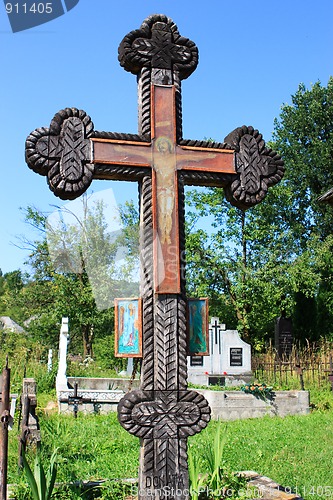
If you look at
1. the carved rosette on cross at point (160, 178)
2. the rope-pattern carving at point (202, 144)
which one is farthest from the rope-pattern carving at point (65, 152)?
the rope-pattern carving at point (202, 144)

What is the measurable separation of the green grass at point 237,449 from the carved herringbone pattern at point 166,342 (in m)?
1.41

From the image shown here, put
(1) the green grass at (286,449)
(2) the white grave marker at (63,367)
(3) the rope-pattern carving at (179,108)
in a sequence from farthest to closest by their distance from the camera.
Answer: (2) the white grave marker at (63,367), (1) the green grass at (286,449), (3) the rope-pattern carving at (179,108)

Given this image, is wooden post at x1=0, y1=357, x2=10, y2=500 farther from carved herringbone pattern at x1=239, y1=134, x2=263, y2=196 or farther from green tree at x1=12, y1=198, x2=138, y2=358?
green tree at x1=12, y1=198, x2=138, y2=358

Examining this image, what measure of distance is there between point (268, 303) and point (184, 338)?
64.1 feet

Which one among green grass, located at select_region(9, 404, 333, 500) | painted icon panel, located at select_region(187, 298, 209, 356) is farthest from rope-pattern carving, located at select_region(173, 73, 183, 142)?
green grass, located at select_region(9, 404, 333, 500)

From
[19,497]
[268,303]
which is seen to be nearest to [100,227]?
[268,303]

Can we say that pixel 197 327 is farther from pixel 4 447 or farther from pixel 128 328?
pixel 4 447

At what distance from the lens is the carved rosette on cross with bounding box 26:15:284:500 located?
162 inches

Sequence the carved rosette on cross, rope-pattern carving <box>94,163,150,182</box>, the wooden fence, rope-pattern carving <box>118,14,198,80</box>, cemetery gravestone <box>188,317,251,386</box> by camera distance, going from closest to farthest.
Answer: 1. the carved rosette on cross
2. rope-pattern carving <box>94,163,150,182</box>
3. rope-pattern carving <box>118,14,198,80</box>
4. the wooden fence
5. cemetery gravestone <box>188,317,251,386</box>

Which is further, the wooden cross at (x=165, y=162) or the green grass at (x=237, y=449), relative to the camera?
the green grass at (x=237, y=449)

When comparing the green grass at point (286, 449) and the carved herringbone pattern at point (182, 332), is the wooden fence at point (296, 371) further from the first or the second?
the carved herringbone pattern at point (182, 332)

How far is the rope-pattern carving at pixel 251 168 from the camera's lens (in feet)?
15.6

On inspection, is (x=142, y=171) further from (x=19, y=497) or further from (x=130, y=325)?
(x=19, y=497)

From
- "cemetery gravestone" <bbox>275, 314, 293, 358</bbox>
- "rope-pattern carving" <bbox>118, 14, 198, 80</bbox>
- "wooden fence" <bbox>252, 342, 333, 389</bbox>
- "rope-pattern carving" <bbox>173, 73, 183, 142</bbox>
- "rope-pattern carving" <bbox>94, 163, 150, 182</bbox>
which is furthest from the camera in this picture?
"cemetery gravestone" <bbox>275, 314, 293, 358</bbox>
